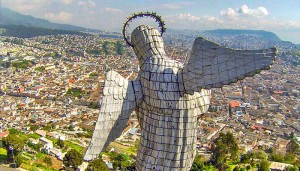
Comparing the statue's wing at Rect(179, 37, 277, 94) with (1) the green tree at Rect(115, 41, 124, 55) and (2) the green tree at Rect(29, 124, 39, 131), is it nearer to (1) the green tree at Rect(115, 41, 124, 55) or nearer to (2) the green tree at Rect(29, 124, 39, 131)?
(2) the green tree at Rect(29, 124, 39, 131)

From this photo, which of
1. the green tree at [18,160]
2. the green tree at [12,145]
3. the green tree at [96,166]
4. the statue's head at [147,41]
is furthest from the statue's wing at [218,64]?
the green tree at [12,145]

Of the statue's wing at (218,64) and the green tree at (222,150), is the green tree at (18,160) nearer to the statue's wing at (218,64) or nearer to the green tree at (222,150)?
the green tree at (222,150)

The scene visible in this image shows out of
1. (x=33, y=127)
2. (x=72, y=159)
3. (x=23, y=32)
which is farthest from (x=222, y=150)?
(x=23, y=32)

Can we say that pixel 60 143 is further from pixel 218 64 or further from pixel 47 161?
pixel 218 64

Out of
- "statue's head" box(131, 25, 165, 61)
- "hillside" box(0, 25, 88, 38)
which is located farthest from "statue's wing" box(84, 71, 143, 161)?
"hillside" box(0, 25, 88, 38)

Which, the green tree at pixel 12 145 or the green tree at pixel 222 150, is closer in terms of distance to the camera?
the green tree at pixel 12 145

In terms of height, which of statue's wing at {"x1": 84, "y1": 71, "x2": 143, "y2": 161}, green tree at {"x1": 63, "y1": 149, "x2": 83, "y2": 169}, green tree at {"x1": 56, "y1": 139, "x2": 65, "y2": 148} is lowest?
green tree at {"x1": 56, "y1": 139, "x2": 65, "y2": 148}

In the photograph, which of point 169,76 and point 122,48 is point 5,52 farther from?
point 169,76

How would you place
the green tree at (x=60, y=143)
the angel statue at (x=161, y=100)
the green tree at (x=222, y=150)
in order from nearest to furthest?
1. the angel statue at (x=161, y=100)
2. the green tree at (x=222, y=150)
3. the green tree at (x=60, y=143)
